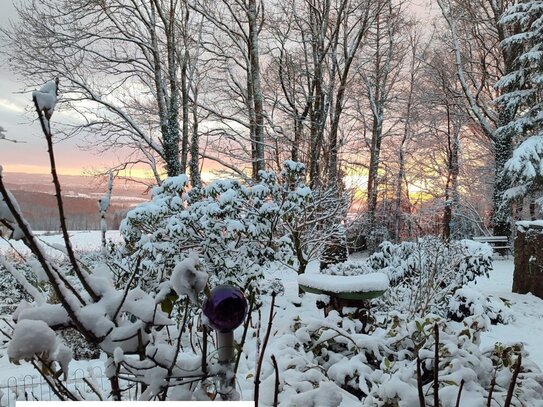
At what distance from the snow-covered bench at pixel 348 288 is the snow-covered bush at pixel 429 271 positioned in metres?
1.57

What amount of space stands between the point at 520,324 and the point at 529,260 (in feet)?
6.30

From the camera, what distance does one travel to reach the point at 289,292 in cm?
752

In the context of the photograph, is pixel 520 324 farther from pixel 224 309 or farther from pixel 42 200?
pixel 42 200

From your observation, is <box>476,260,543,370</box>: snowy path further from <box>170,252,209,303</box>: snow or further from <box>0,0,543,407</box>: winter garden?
<box>170,252,209,303</box>: snow

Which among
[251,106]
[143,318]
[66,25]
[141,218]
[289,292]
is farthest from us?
[251,106]

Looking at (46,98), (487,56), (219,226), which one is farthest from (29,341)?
(487,56)

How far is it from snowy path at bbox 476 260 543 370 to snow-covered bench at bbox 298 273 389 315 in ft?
4.32

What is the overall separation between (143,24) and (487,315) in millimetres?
11515

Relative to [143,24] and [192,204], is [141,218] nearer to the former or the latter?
[192,204]

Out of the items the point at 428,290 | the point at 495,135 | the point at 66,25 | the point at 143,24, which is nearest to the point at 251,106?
the point at 143,24

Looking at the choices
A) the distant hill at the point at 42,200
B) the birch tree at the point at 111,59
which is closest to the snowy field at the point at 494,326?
the distant hill at the point at 42,200

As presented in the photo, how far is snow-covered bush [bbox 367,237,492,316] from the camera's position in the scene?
17.8ft

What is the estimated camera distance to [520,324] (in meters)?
5.61

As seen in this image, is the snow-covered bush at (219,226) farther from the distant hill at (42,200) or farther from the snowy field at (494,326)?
the distant hill at (42,200)
